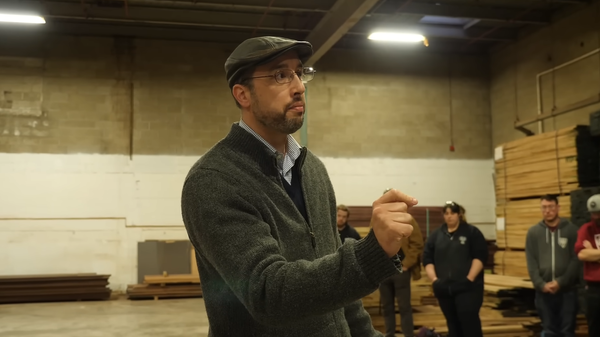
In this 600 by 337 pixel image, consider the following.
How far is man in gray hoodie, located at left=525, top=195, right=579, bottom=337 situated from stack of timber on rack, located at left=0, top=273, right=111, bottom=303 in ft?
27.9

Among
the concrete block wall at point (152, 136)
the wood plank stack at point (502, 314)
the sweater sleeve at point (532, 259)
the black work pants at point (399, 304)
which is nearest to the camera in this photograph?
the sweater sleeve at point (532, 259)

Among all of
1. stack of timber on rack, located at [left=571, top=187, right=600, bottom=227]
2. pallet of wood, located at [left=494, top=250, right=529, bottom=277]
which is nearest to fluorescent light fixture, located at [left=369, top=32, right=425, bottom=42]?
stack of timber on rack, located at [left=571, top=187, right=600, bottom=227]

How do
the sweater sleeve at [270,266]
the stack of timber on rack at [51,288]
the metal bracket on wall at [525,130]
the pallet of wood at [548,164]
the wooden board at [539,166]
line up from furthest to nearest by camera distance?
the metal bracket on wall at [525,130]
the stack of timber on rack at [51,288]
the wooden board at [539,166]
the pallet of wood at [548,164]
the sweater sleeve at [270,266]

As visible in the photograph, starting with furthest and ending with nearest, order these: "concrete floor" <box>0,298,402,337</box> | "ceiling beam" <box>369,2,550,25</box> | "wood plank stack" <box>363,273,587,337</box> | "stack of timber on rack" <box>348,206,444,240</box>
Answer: "stack of timber on rack" <box>348,206,444,240</box> → "ceiling beam" <box>369,2,550,25</box> → "wood plank stack" <box>363,273,587,337</box> → "concrete floor" <box>0,298,402,337</box>

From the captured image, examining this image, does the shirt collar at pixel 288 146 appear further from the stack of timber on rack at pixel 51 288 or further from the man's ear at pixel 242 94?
the stack of timber on rack at pixel 51 288

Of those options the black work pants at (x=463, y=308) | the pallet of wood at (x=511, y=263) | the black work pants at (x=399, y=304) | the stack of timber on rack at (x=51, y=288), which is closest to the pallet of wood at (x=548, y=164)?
the pallet of wood at (x=511, y=263)

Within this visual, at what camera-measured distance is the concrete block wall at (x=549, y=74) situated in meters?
11.3

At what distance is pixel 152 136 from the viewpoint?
1286 cm

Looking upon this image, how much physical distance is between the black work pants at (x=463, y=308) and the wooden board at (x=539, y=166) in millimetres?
4313

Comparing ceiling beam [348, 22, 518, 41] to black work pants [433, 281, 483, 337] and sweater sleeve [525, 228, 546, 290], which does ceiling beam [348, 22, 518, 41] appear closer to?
sweater sleeve [525, 228, 546, 290]

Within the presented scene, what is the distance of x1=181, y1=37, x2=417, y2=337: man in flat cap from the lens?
1.34m

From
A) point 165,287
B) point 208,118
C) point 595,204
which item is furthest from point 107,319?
point 595,204

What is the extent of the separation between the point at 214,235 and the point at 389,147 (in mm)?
12593

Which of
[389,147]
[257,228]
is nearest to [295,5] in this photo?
[389,147]
